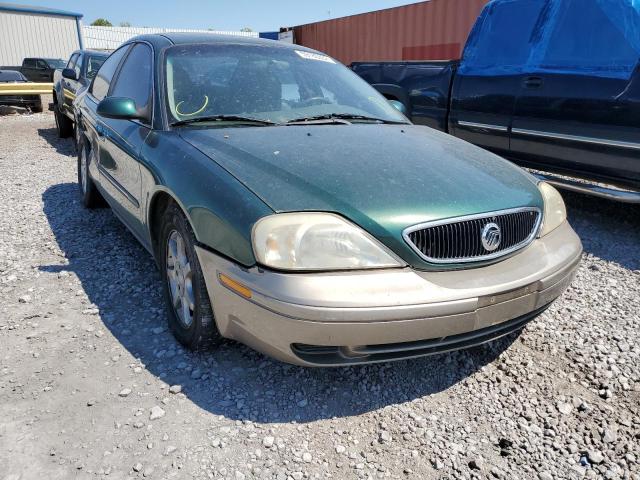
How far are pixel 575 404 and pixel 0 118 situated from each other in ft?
50.4

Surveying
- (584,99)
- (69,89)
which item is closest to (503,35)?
(584,99)

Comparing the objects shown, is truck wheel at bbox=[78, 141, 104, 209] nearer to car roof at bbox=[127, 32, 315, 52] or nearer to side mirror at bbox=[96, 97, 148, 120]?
car roof at bbox=[127, 32, 315, 52]

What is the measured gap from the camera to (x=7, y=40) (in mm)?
26172

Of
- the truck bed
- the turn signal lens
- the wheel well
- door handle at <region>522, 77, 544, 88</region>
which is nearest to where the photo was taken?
the turn signal lens

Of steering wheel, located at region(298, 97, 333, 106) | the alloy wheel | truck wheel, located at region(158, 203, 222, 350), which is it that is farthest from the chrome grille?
steering wheel, located at region(298, 97, 333, 106)

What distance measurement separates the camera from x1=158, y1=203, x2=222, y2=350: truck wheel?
237cm

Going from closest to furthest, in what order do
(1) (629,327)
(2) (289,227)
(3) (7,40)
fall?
(2) (289,227) < (1) (629,327) < (3) (7,40)

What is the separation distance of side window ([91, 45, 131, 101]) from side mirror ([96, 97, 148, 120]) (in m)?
1.20

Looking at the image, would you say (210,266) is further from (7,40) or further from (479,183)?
(7,40)

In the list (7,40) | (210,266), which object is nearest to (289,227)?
(210,266)

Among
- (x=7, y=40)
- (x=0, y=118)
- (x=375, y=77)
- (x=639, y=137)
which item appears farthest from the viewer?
(x=7, y=40)

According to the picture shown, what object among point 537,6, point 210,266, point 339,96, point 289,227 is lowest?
point 210,266

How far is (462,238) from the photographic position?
2139 millimetres

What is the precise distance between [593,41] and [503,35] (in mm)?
1020
